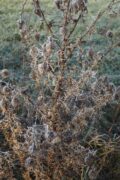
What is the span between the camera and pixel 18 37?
5.14 meters

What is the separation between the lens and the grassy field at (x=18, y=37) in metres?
4.43

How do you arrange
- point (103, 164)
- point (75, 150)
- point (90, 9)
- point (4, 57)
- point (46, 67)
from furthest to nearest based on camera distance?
point (90, 9)
point (4, 57)
point (103, 164)
point (75, 150)
point (46, 67)

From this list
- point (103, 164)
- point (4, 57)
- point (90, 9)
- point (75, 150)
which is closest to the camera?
point (75, 150)

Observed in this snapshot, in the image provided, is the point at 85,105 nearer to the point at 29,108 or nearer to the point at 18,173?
the point at 29,108

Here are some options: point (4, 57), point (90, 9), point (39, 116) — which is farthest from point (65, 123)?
point (90, 9)

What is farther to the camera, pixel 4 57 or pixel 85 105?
pixel 4 57

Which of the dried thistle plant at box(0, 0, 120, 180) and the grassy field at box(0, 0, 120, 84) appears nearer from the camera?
the dried thistle plant at box(0, 0, 120, 180)

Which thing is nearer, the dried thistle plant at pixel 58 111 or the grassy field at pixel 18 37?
the dried thistle plant at pixel 58 111

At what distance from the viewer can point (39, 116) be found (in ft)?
9.09

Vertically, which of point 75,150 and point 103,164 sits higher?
point 75,150

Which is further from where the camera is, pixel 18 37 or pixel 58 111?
pixel 18 37

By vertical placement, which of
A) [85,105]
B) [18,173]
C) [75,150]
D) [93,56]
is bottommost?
[18,173]

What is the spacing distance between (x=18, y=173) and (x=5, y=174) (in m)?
0.38

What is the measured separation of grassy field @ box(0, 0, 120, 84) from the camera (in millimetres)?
4434
